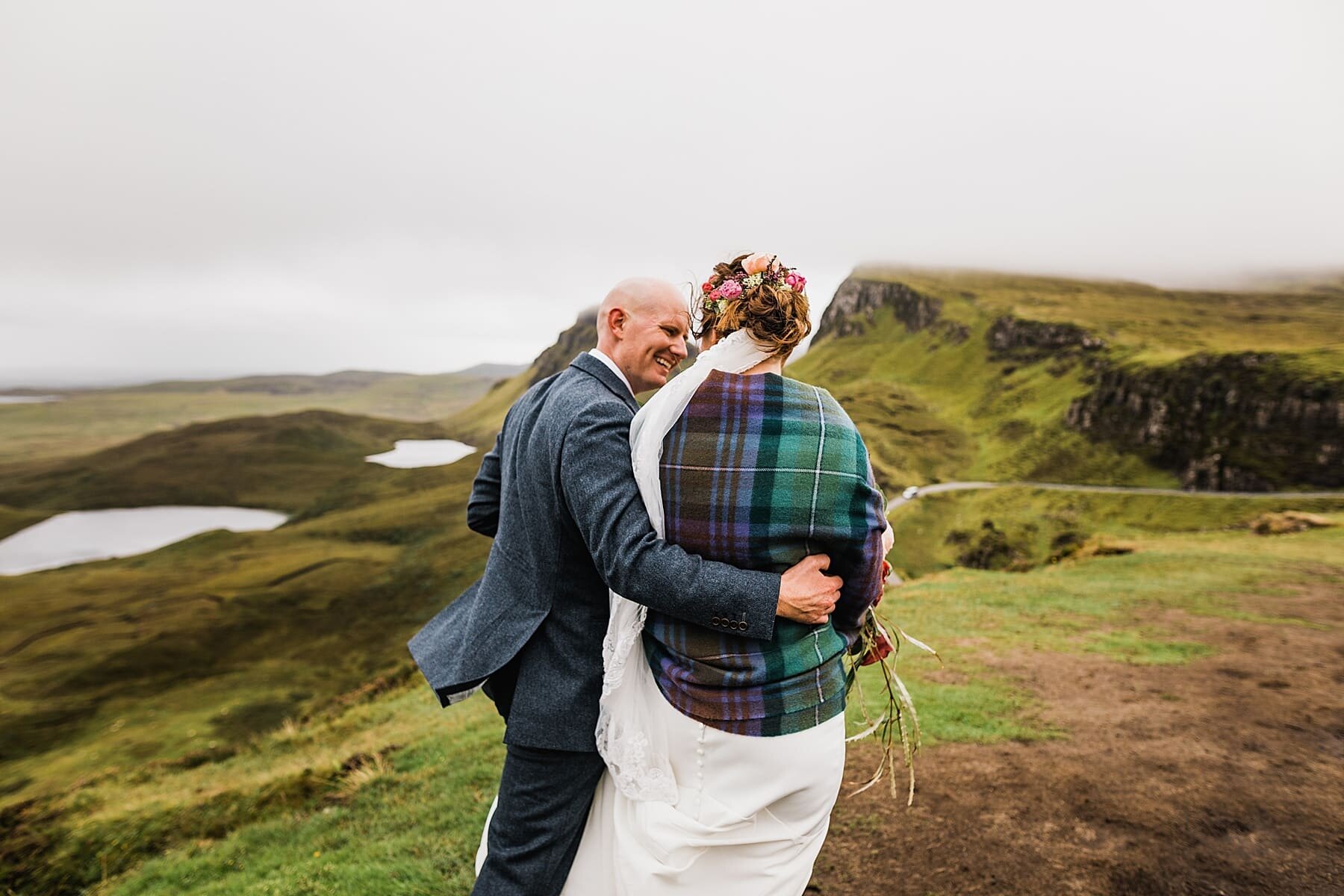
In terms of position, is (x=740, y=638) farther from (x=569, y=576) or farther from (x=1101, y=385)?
(x=1101, y=385)

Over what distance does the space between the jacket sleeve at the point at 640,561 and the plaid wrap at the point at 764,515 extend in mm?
106

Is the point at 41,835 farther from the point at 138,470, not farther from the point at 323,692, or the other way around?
the point at 138,470

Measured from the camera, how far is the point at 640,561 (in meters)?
2.26

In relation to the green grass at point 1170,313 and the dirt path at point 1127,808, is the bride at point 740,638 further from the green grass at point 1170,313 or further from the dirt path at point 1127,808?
the green grass at point 1170,313

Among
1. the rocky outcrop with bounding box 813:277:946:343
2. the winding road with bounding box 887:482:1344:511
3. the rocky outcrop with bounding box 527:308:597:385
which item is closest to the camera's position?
the winding road with bounding box 887:482:1344:511

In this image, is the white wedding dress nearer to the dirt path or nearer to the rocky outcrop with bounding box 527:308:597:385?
the dirt path

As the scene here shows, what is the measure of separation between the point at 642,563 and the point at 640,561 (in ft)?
0.04

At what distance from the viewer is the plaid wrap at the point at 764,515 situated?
2.30 m

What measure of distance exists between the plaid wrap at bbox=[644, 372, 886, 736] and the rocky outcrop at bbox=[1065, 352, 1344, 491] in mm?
110269

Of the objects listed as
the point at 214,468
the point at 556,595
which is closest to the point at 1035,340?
the point at 556,595

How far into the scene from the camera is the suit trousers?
274 cm

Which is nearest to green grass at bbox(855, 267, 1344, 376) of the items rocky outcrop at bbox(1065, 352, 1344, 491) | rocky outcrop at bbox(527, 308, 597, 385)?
rocky outcrop at bbox(1065, 352, 1344, 491)

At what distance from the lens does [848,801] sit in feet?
17.3

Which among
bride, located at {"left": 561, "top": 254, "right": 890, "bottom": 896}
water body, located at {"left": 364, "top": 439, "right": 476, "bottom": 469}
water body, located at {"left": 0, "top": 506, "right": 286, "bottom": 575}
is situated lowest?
water body, located at {"left": 0, "top": 506, "right": 286, "bottom": 575}
